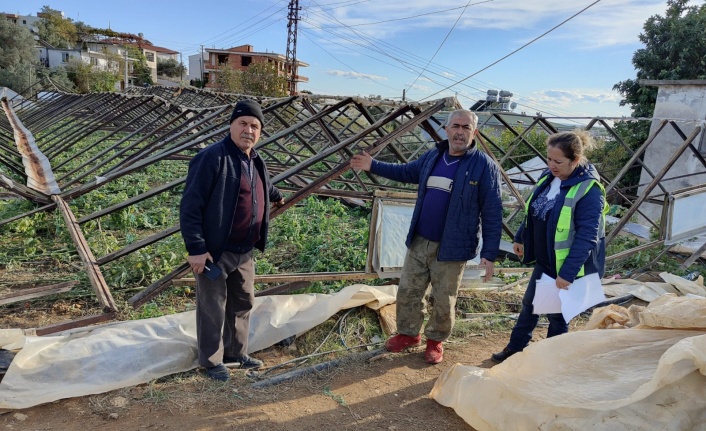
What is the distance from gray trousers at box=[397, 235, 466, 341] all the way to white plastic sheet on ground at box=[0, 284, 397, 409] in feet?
2.06

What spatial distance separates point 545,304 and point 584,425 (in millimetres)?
1208

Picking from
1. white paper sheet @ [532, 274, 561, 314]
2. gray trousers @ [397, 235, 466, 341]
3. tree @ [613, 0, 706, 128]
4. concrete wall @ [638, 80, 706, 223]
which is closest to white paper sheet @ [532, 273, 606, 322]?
white paper sheet @ [532, 274, 561, 314]

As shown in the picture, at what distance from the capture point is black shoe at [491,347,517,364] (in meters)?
3.69

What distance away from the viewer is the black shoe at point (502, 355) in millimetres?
3691

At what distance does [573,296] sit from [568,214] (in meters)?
0.52

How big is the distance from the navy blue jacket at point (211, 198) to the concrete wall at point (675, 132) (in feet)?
36.6

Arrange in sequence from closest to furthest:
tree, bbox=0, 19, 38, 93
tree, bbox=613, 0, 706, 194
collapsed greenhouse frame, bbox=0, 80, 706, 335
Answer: collapsed greenhouse frame, bbox=0, 80, 706, 335 < tree, bbox=613, 0, 706, 194 < tree, bbox=0, 19, 38, 93

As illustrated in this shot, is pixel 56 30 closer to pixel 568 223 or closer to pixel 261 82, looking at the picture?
pixel 261 82

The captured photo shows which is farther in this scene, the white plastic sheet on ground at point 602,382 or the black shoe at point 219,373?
the black shoe at point 219,373

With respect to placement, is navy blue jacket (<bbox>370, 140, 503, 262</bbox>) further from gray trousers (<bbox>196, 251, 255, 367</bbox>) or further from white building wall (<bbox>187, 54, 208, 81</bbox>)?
white building wall (<bbox>187, 54, 208, 81</bbox>)

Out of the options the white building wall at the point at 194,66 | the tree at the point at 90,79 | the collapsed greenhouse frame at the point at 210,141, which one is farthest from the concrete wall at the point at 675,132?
the white building wall at the point at 194,66

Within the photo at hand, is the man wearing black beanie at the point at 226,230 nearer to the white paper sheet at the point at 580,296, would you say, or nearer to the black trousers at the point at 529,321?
the black trousers at the point at 529,321

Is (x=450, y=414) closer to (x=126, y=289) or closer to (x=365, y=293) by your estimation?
(x=365, y=293)

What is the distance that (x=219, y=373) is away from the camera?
3.21 meters
